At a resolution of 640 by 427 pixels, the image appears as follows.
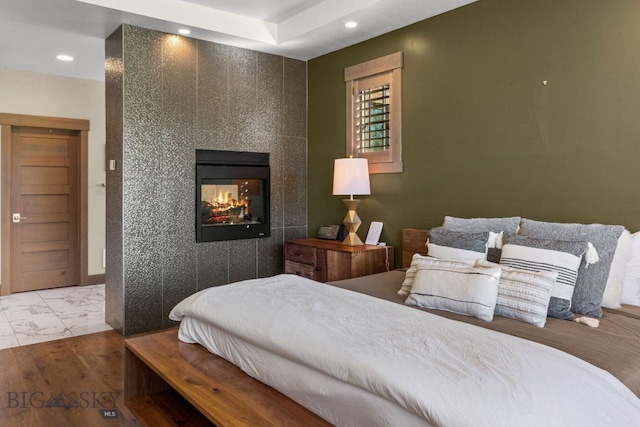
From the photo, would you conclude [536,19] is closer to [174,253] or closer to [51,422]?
[174,253]

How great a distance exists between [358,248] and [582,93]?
197 cm

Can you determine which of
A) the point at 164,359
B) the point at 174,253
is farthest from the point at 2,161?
the point at 164,359

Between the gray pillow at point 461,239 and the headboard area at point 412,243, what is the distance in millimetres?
754

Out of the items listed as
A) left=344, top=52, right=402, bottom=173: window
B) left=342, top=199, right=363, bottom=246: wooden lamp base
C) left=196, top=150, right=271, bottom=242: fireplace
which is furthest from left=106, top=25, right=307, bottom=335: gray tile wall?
left=342, top=199, right=363, bottom=246: wooden lamp base

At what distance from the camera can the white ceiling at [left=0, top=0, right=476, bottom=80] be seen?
355cm

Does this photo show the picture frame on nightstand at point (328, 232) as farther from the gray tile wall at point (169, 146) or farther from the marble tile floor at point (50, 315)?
the marble tile floor at point (50, 315)

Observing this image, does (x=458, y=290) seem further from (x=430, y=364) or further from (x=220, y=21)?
(x=220, y=21)

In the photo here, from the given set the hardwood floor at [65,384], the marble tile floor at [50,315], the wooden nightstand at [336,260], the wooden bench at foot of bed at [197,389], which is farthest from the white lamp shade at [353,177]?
the marble tile floor at [50,315]

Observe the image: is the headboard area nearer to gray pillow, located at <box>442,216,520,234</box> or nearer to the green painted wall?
the green painted wall

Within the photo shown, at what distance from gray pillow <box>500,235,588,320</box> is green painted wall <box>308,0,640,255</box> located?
0.65 meters

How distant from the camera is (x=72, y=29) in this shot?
399 centimetres

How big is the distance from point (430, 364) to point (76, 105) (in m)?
5.82

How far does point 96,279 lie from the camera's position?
609 cm

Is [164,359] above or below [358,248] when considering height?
below
